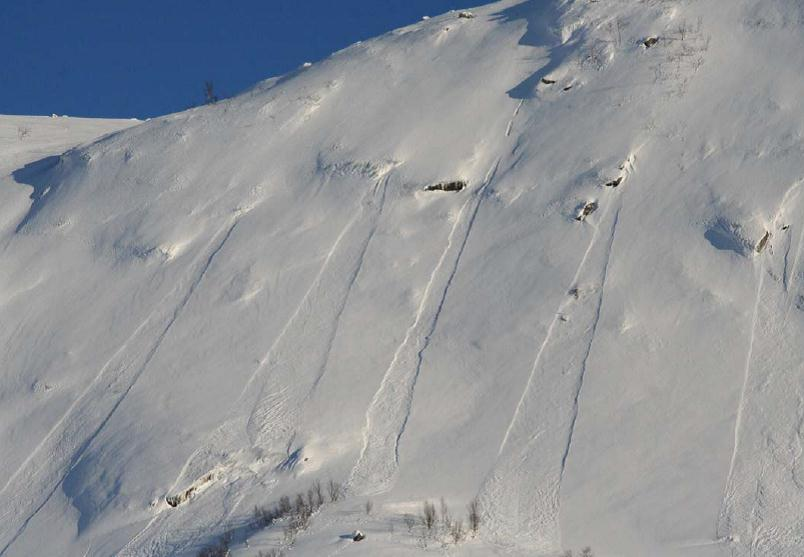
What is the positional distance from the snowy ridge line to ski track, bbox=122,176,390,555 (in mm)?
1082

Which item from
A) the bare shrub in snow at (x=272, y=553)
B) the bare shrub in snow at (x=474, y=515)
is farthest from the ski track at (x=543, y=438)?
the bare shrub in snow at (x=272, y=553)

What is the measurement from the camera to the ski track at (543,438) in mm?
14922

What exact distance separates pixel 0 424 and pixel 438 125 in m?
9.31

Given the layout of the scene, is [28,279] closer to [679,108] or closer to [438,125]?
[438,125]

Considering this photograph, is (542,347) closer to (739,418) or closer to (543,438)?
(543,438)

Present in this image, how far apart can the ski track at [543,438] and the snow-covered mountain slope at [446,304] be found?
4cm

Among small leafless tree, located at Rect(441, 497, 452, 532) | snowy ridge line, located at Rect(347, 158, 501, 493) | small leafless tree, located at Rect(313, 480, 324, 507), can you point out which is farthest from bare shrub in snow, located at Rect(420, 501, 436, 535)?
small leafless tree, located at Rect(313, 480, 324, 507)

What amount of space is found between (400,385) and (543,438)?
2304 millimetres

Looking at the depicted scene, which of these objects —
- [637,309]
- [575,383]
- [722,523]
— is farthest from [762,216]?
[722,523]

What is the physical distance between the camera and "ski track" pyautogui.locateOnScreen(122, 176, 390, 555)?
16573 mm

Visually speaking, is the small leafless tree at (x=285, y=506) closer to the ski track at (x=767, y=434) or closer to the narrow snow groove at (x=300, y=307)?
the narrow snow groove at (x=300, y=307)

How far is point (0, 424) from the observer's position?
18719mm

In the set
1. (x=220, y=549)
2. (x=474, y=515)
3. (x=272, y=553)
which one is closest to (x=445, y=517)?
(x=474, y=515)

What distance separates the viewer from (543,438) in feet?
53.3
